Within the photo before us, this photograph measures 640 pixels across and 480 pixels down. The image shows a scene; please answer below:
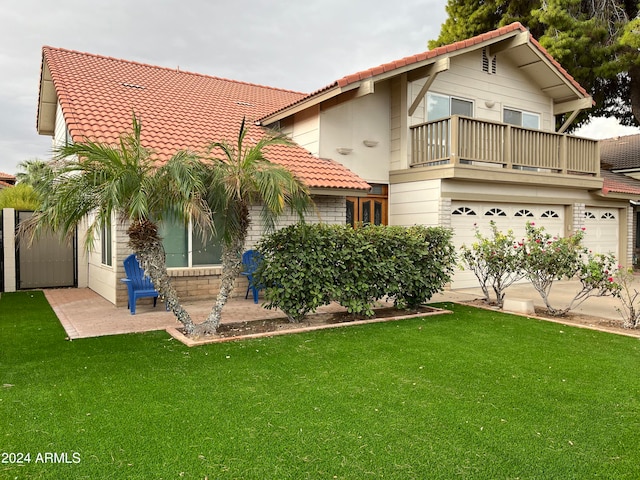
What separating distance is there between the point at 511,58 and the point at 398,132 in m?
4.83

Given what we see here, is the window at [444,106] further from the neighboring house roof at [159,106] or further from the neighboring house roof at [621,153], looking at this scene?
the neighboring house roof at [621,153]

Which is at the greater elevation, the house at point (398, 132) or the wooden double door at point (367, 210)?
the house at point (398, 132)

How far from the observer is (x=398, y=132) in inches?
531

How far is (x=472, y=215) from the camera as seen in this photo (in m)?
13.2

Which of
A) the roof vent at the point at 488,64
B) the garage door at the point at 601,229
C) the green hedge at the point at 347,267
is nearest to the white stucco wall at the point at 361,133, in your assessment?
the roof vent at the point at 488,64

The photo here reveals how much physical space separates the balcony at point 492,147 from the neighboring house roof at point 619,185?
75.0 inches

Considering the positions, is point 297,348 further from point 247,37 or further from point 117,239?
point 247,37

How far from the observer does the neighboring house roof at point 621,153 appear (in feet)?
73.2

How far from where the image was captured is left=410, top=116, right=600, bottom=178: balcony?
12203mm

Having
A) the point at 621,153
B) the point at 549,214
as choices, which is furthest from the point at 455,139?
the point at 621,153

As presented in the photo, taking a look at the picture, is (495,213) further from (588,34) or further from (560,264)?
(588,34)

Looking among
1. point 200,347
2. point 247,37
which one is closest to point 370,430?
point 200,347

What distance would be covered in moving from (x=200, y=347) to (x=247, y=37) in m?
18.8

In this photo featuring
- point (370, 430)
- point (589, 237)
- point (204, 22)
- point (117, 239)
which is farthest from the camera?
point (204, 22)
